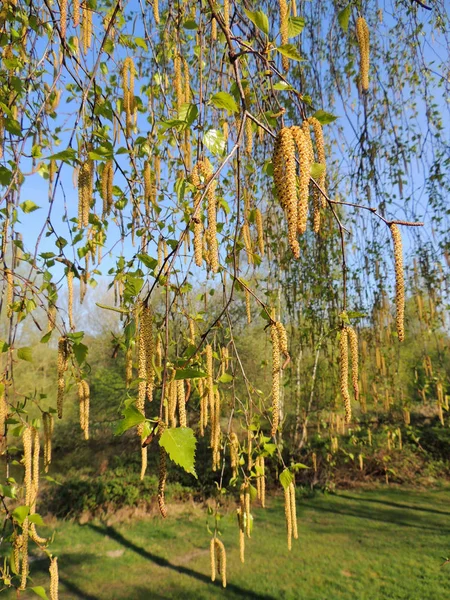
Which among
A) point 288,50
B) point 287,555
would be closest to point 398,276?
point 288,50

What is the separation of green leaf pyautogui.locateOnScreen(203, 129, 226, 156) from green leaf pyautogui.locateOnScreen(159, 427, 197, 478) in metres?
0.58

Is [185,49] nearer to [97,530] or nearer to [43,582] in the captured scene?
[43,582]

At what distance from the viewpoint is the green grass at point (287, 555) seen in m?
4.50

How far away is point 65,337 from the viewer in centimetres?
126

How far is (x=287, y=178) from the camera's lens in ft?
1.96

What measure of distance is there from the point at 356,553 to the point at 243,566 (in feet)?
4.54

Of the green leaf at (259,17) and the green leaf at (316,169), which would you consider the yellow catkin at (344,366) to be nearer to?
the green leaf at (316,169)

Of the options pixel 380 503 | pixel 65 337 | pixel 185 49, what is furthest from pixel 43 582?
pixel 185 49

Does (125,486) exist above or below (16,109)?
below

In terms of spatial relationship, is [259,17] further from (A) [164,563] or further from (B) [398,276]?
(A) [164,563]

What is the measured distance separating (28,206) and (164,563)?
18.0 ft

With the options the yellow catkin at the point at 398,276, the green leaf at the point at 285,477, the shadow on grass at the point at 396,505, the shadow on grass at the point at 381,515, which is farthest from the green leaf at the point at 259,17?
the shadow on grass at the point at 396,505

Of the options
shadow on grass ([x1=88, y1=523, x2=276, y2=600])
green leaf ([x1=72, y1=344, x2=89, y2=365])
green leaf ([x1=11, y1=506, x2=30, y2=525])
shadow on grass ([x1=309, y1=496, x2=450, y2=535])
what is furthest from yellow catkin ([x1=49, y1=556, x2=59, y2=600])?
shadow on grass ([x1=309, y1=496, x2=450, y2=535])

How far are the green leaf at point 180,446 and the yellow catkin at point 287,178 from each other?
0.30 m
